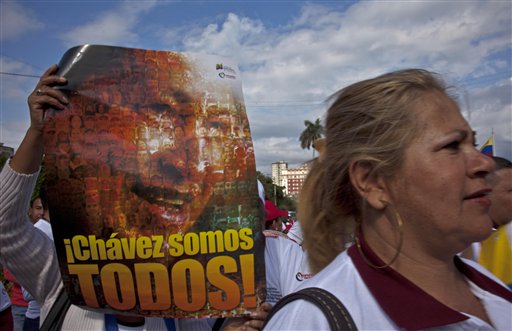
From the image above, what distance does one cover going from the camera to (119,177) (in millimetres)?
1762

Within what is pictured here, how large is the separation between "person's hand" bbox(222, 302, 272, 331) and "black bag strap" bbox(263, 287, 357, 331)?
1.64ft

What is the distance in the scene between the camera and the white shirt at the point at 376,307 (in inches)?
50.3

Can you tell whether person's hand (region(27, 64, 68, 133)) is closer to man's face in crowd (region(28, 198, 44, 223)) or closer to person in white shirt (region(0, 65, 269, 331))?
person in white shirt (region(0, 65, 269, 331))

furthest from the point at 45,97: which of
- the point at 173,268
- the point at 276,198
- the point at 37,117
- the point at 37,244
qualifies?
the point at 276,198

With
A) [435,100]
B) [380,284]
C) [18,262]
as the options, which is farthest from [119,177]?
[435,100]

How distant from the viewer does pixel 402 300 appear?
4.35 feet

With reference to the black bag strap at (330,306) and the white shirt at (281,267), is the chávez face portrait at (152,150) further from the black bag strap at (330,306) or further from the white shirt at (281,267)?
the white shirt at (281,267)

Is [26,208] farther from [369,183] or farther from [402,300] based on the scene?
[402,300]

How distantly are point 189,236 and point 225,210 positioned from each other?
0.17 metres

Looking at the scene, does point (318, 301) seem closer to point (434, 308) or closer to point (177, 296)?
point (434, 308)

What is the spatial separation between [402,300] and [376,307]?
0.08 m

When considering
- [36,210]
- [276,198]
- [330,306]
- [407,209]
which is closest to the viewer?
[330,306]

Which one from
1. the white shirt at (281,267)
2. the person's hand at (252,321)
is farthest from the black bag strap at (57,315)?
the white shirt at (281,267)

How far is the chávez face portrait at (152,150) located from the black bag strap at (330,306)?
49 cm
